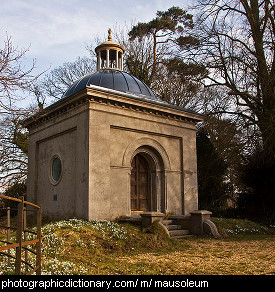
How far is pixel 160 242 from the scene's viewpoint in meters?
9.95

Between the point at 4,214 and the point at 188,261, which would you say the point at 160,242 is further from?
the point at 4,214

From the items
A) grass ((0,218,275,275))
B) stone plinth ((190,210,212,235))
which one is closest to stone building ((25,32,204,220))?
stone plinth ((190,210,212,235))

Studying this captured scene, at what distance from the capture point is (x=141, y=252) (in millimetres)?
8883

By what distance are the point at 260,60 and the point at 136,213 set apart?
9721mm

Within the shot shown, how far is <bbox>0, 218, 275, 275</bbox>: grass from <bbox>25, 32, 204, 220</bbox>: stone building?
6.49ft

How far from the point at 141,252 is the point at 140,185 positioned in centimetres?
547

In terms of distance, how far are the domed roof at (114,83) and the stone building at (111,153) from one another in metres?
0.05

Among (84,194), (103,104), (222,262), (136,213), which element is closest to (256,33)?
(103,104)

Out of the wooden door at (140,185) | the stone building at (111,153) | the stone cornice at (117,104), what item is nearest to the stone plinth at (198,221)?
the stone building at (111,153)

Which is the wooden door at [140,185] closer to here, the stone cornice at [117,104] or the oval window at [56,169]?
the stone cornice at [117,104]

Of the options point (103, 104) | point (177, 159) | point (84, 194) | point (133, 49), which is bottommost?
point (84, 194)

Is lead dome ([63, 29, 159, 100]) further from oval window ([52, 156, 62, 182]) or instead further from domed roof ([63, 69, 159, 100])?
oval window ([52, 156, 62, 182])

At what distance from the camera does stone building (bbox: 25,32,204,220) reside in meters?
12.1

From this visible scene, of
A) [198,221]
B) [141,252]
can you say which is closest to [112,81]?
[198,221]
